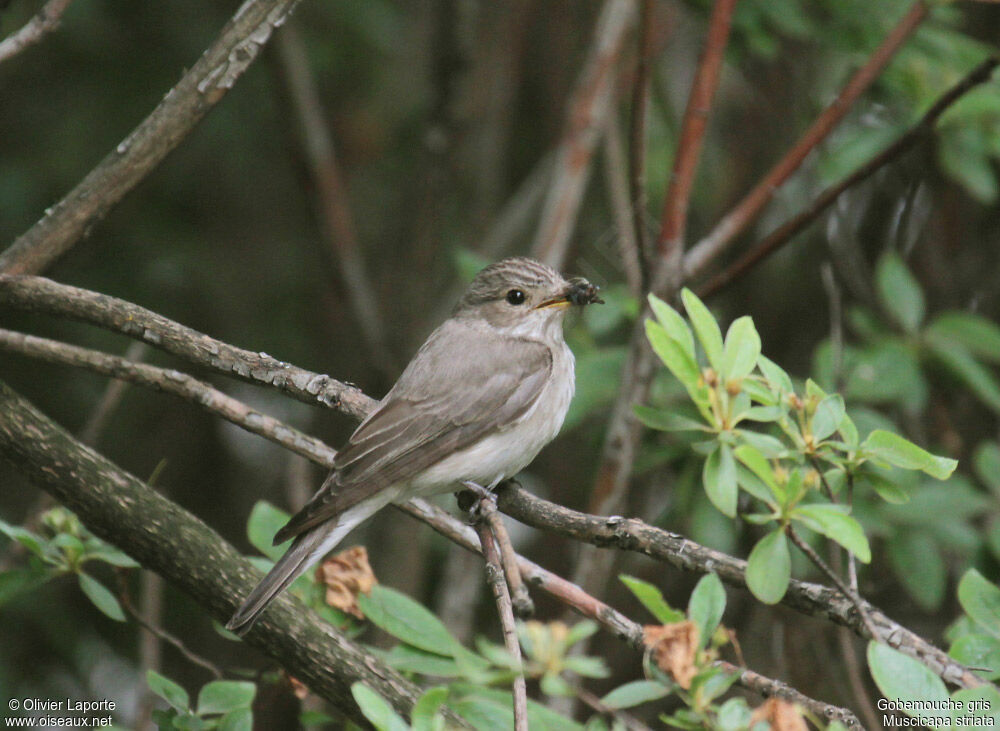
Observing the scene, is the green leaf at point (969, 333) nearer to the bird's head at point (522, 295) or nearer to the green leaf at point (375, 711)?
the bird's head at point (522, 295)

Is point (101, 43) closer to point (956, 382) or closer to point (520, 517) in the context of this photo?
point (520, 517)

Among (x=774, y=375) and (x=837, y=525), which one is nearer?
(x=837, y=525)

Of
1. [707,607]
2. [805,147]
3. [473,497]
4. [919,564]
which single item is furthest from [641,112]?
[707,607]

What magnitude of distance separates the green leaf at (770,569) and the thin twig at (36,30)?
2360 millimetres

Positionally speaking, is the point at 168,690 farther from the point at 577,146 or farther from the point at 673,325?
the point at 577,146

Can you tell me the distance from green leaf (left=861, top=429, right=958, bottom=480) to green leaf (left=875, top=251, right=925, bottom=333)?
2.20 metres

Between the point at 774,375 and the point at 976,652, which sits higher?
the point at 774,375

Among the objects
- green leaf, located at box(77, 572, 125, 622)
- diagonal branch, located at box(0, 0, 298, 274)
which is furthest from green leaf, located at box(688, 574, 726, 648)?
diagonal branch, located at box(0, 0, 298, 274)

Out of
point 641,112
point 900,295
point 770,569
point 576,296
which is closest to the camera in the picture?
point 770,569

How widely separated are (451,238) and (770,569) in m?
4.62

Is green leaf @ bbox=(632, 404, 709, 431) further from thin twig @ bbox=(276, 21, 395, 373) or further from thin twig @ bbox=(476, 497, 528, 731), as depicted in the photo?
thin twig @ bbox=(276, 21, 395, 373)

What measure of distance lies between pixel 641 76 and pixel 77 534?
2691 millimetres

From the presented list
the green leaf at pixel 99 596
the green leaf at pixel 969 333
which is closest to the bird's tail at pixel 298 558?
the green leaf at pixel 99 596

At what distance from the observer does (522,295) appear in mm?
4270
